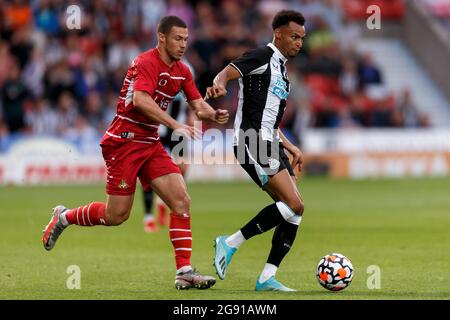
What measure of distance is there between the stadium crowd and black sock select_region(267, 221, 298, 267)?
623 inches

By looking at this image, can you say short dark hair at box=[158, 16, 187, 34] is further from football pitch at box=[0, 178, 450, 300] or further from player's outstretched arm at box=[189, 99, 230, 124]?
football pitch at box=[0, 178, 450, 300]

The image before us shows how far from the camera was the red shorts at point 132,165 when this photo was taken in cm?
978

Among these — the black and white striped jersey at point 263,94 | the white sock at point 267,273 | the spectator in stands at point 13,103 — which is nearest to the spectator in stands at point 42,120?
the spectator in stands at point 13,103

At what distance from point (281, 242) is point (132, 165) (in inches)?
60.2

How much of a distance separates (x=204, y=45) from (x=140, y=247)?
13.9m

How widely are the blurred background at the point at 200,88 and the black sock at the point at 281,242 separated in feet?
48.1

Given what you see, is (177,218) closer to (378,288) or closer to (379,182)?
(378,288)

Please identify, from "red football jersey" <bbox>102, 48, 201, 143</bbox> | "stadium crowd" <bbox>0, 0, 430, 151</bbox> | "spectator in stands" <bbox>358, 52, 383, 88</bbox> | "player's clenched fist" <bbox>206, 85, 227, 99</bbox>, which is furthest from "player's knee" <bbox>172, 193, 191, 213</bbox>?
"spectator in stands" <bbox>358, 52, 383, 88</bbox>

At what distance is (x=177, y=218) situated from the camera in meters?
9.65

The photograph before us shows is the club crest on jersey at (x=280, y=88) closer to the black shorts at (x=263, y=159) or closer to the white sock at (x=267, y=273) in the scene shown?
the black shorts at (x=263, y=159)

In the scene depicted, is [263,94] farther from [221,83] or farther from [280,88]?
[221,83]

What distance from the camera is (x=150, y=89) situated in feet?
30.9

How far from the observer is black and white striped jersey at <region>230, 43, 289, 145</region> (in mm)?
9719
